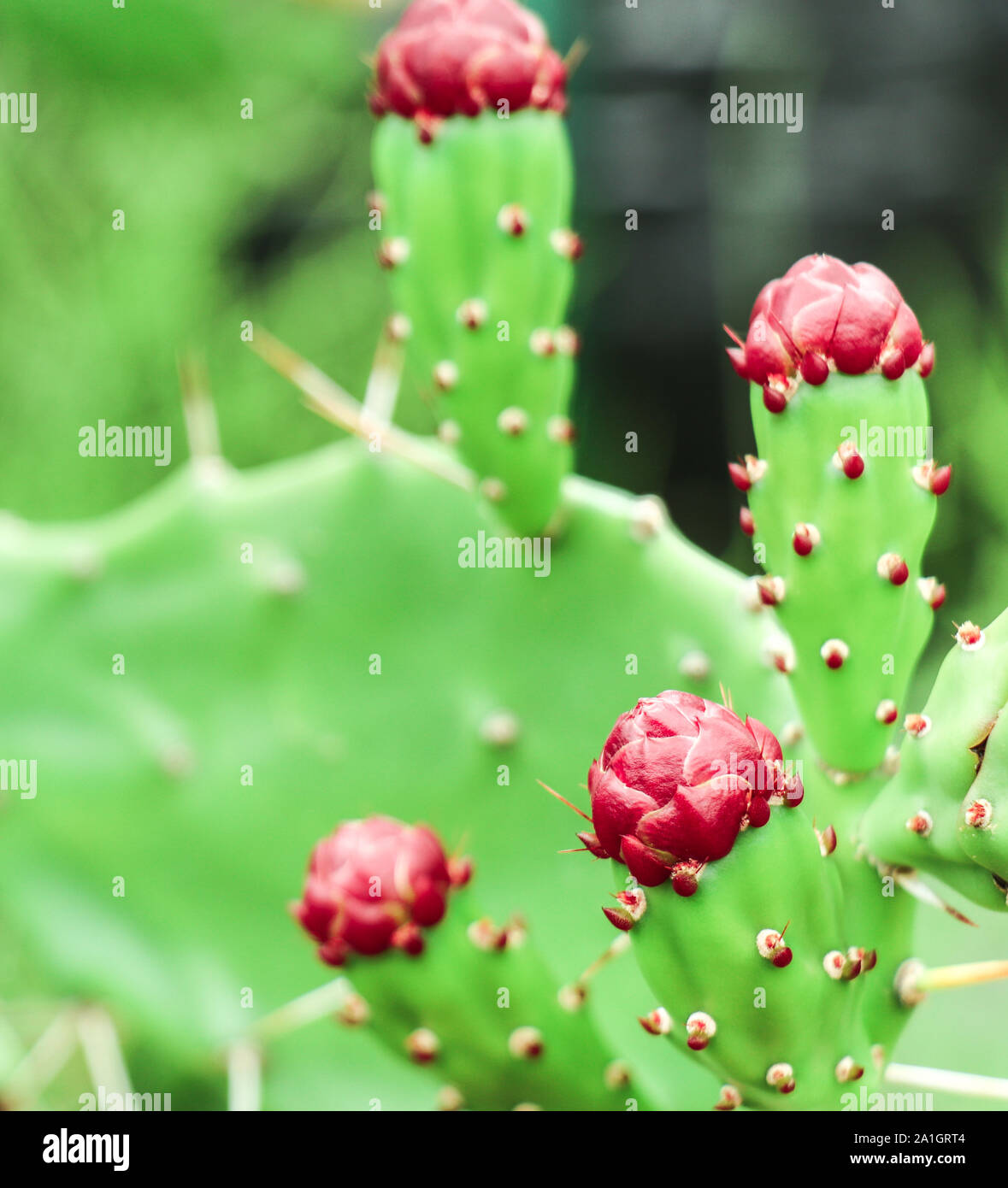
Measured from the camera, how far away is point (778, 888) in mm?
464

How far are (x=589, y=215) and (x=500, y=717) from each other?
1.91 metres

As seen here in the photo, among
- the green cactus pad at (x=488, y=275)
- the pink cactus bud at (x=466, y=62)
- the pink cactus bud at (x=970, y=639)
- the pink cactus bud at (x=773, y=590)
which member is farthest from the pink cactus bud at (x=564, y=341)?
the pink cactus bud at (x=970, y=639)

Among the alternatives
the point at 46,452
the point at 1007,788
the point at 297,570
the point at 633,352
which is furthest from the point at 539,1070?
the point at 633,352

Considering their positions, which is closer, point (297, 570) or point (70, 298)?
point (297, 570)

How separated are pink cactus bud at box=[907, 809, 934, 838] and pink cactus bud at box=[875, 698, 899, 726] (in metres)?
0.07

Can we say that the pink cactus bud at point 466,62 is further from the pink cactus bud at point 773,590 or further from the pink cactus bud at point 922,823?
the pink cactus bud at point 922,823

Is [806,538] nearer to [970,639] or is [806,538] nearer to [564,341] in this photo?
[970,639]

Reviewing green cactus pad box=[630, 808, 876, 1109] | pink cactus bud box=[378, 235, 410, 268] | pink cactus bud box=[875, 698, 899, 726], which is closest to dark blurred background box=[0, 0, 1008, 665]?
pink cactus bud box=[378, 235, 410, 268]

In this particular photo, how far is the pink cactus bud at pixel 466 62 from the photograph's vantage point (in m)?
0.67

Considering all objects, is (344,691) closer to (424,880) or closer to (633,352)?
(424,880)

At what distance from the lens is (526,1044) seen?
60 centimetres

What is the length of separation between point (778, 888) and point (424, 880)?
0.54ft

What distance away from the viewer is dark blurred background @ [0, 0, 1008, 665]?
76.5 inches

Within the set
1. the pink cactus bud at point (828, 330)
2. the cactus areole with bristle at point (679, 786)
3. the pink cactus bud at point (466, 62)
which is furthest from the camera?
the pink cactus bud at point (466, 62)
